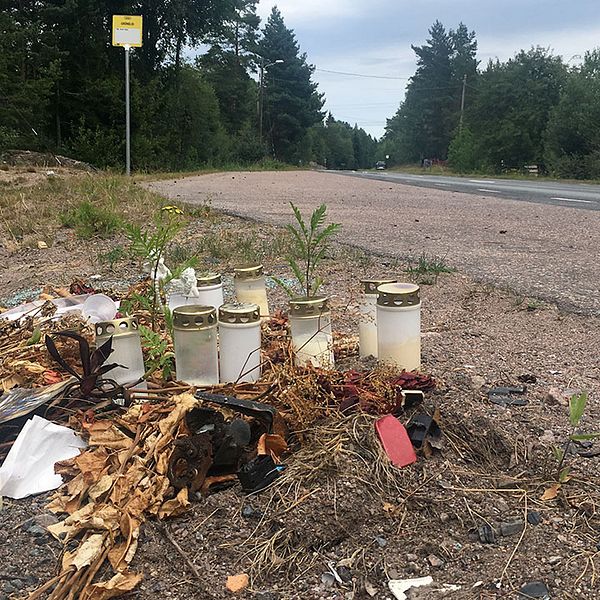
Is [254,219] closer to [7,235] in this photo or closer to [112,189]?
[7,235]


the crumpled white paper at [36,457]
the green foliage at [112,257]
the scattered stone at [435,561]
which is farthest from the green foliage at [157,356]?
the green foliage at [112,257]

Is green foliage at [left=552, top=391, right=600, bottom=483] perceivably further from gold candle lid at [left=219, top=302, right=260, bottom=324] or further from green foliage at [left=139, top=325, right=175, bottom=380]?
green foliage at [left=139, top=325, right=175, bottom=380]

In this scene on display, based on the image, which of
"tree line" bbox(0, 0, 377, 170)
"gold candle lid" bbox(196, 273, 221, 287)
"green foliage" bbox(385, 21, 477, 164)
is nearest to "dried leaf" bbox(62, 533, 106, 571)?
"gold candle lid" bbox(196, 273, 221, 287)

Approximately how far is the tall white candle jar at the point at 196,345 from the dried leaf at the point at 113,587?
74 cm

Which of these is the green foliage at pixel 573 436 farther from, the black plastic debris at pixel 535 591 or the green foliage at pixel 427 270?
the green foliage at pixel 427 270

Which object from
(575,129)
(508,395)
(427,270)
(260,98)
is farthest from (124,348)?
(260,98)

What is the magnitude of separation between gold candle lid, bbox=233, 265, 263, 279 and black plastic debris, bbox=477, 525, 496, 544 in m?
1.46

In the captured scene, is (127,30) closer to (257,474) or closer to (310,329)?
(310,329)

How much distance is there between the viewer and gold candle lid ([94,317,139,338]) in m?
2.09

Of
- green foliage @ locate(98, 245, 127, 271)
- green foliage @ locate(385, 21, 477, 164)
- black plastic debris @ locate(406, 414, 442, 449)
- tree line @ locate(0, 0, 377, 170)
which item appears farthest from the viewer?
green foliage @ locate(385, 21, 477, 164)

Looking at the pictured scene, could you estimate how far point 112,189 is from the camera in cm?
995

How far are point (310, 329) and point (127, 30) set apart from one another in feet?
47.5

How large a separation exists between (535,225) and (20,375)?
6.78 metres

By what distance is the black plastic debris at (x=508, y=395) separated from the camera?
2.20 m
